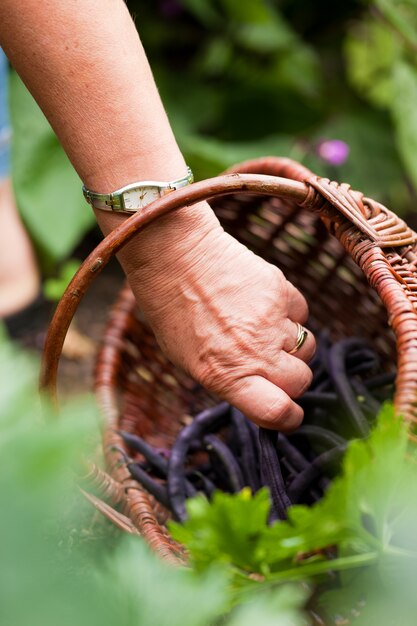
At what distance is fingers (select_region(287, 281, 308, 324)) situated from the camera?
0.67 meters

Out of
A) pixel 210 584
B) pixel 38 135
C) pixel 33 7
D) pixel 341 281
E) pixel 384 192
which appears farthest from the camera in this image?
pixel 384 192

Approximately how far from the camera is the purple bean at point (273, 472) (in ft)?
2.08

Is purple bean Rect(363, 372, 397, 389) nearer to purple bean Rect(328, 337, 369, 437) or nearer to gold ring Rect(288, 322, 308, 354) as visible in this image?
purple bean Rect(328, 337, 369, 437)

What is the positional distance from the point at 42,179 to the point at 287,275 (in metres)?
0.66

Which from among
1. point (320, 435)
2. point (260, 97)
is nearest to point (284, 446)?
point (320, 435)

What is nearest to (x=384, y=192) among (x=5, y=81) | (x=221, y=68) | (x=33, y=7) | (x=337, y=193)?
(x=221, y=68)

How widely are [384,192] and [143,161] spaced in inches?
43.4

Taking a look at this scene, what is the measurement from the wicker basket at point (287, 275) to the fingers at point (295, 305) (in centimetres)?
6

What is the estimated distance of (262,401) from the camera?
0.62 metres

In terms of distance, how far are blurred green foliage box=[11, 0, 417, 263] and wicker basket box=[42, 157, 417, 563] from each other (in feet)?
1.59

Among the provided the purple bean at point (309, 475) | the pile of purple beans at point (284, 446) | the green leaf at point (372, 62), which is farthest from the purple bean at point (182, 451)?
the green leaf at point (372, 62)

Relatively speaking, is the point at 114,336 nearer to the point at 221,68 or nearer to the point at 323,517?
the point at 323,517

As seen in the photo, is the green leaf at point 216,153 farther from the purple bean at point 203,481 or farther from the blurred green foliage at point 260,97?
the purple bean at point 203,481

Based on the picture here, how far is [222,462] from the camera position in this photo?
29.2 inches
